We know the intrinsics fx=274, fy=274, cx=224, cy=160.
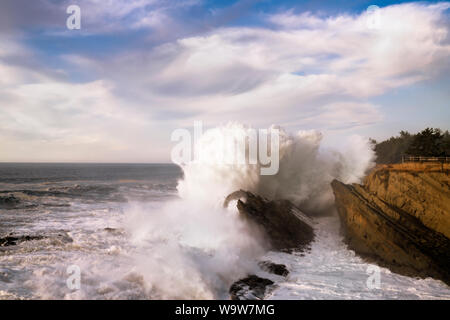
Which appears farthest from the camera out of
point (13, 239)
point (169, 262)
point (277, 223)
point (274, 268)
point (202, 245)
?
point (277, 223)

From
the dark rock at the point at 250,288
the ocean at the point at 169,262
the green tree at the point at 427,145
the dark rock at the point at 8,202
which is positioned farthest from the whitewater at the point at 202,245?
the green tree at the point at 427,145

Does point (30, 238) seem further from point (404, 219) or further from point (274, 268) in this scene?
point (404, 219)

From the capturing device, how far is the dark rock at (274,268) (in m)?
9.58

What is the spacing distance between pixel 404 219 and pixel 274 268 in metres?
6.76

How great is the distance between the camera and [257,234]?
12648mm

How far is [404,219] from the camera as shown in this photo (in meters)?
12.2

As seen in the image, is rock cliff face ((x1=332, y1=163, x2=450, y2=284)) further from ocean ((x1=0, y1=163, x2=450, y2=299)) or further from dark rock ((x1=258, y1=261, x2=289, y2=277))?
dark rock ((x1=258, y1=261, x2=289, y2=277))

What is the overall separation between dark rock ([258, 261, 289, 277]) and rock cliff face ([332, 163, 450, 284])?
4.12m

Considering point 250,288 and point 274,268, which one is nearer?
point 250,288

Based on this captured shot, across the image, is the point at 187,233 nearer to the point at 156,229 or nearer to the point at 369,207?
the point at 156,229

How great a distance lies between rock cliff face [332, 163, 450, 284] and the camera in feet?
34.1

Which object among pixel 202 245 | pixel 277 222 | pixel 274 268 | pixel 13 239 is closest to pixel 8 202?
pixel 13 239

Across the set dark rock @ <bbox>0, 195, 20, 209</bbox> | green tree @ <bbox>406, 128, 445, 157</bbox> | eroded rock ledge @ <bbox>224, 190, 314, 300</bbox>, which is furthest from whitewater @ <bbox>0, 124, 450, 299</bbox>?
green tree @ <bbox>406, 128, 445, 157</bbox>

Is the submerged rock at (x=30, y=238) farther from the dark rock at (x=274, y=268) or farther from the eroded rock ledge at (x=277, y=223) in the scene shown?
the dark rock at (x=274, y=268)
